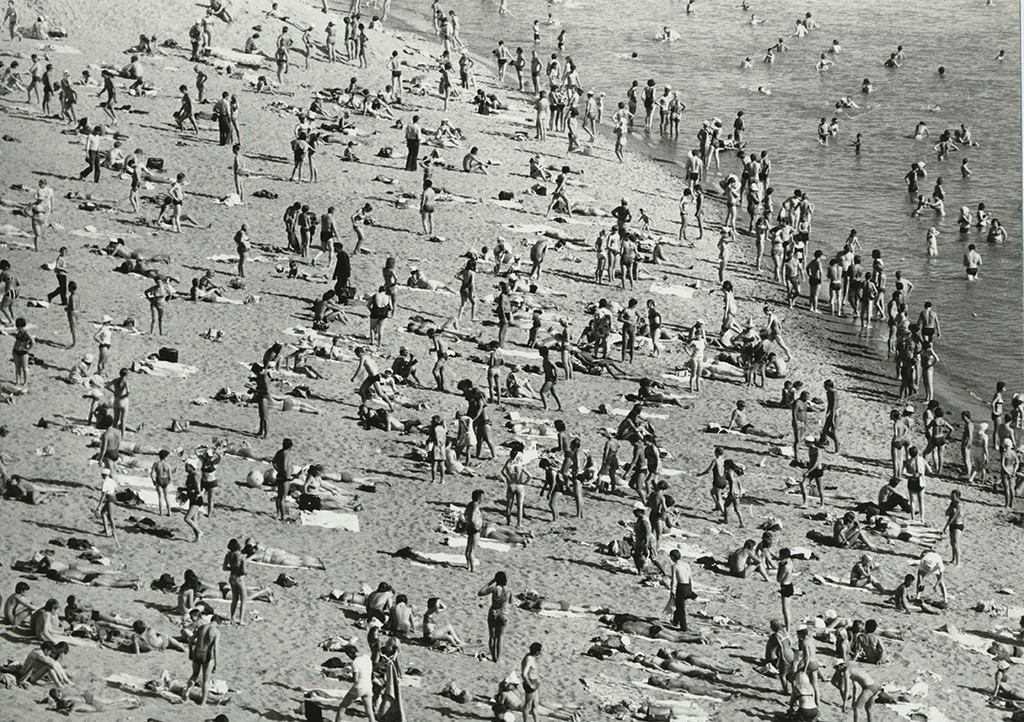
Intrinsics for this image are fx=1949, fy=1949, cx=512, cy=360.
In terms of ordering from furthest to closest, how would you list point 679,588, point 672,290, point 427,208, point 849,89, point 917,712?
point 849,89
point 427,208
point 672,290
point 679,588
point 917,712

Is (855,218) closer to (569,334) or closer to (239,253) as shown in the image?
(569,334)

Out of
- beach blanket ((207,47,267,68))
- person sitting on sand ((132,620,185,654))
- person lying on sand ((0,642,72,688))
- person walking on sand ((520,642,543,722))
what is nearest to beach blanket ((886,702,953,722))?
person walking on sand ((520,642,543,722))

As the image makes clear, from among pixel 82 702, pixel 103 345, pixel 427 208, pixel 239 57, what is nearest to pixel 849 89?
pixel 239 57

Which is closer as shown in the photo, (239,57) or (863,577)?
(863,577)

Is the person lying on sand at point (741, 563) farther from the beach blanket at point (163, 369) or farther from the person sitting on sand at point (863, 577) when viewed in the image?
the beach blanket at point (163, 369)

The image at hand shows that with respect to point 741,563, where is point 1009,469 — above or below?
above

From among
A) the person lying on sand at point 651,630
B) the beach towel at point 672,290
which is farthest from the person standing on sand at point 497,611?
the beach towel at point 672,290

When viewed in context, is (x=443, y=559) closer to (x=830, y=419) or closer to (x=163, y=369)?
(x=163, y=369)
